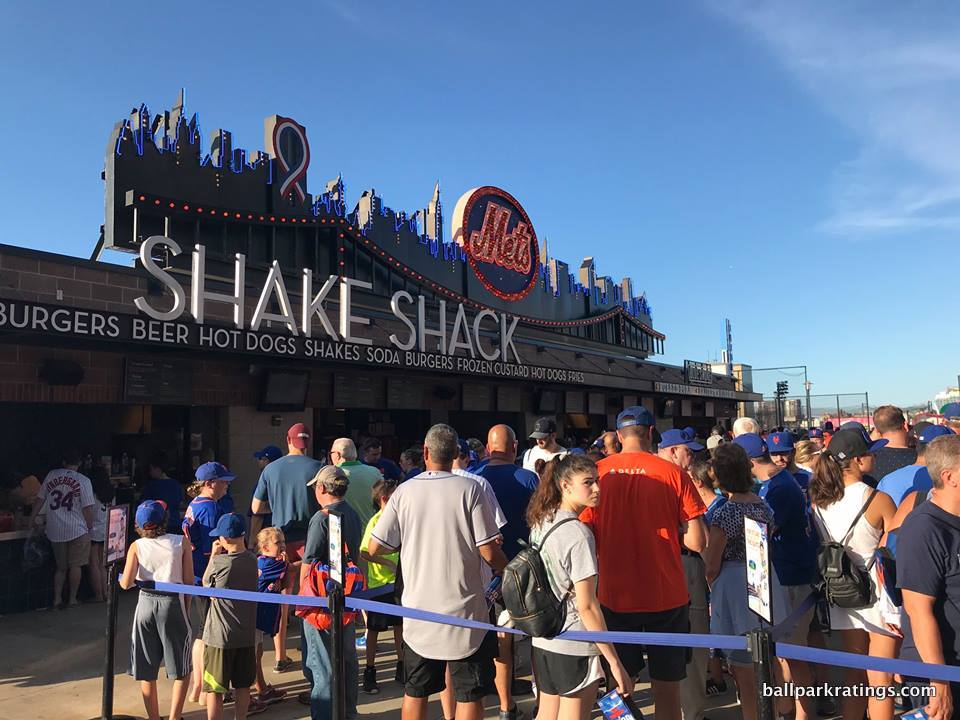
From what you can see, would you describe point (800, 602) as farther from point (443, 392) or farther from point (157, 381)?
point (443, 392)

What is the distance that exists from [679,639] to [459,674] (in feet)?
4.26

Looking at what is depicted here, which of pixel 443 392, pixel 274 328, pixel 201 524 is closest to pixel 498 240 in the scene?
pixel 443 392

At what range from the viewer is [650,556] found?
165 inches

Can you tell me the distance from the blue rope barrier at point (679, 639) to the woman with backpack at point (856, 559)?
37 centimetres

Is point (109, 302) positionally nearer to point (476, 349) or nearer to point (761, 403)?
point (476, 349)

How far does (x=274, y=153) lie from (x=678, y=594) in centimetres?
1438

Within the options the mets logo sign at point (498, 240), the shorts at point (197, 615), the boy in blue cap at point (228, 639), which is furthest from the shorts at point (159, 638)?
the mets logo sign at point (498, 240)

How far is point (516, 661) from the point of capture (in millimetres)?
6305

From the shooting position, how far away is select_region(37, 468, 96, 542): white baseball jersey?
8.55 m

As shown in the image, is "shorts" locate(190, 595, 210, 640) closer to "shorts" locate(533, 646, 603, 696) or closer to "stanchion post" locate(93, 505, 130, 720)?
"stanchion post" locate(93, 505, 130, 720)

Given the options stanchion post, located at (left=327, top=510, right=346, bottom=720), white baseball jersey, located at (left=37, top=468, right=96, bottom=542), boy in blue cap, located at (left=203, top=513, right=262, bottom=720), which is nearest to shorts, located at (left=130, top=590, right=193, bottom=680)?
boy in blue cap, located at (left=203, top=513, right=262, bottom=720)

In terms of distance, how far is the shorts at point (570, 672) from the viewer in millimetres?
3582

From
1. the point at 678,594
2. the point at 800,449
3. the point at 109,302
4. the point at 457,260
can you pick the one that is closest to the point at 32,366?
the point at 109,302

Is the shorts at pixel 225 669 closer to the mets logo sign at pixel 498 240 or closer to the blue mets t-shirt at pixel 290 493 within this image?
the blue mets t-shirt at pixel 290 493
